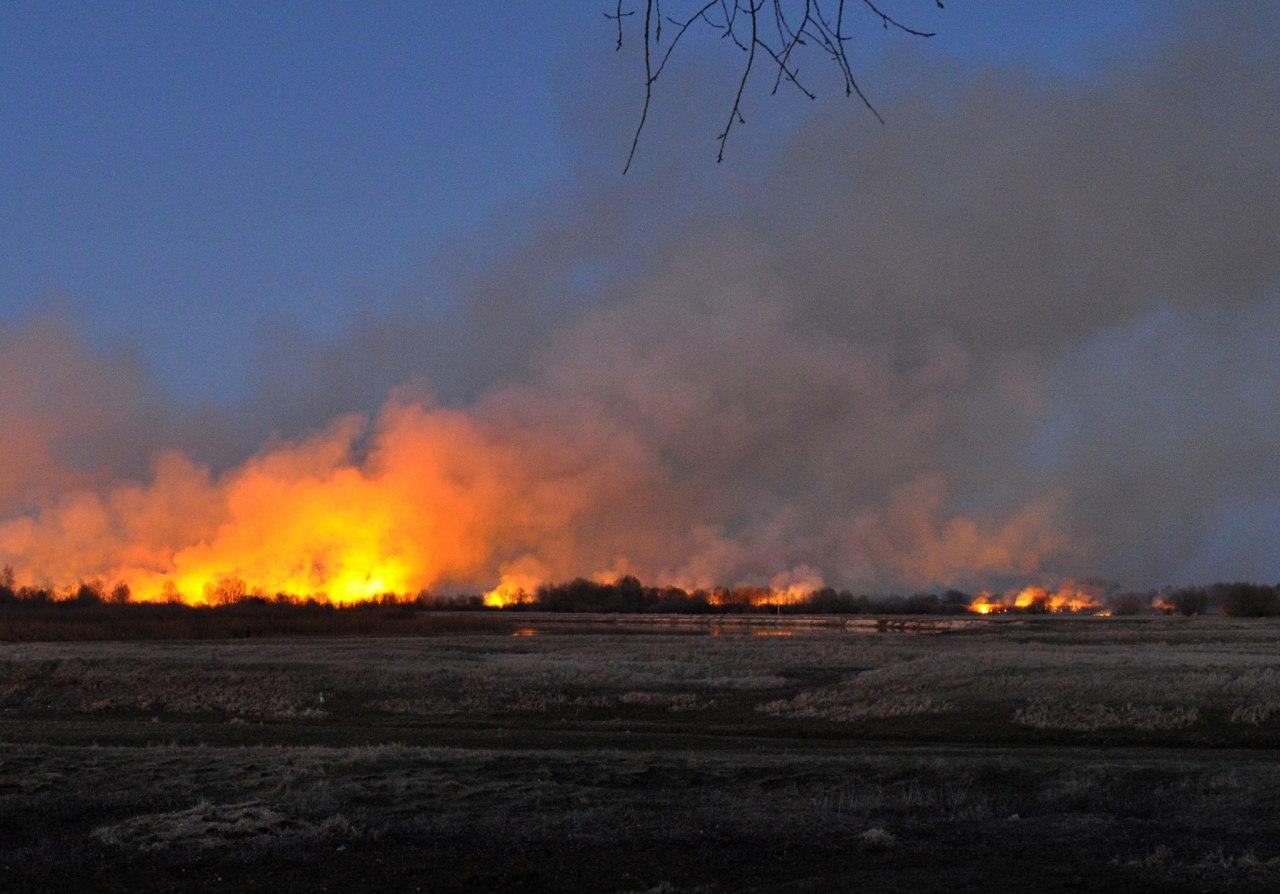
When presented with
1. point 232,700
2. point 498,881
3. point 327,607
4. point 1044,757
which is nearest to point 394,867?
point 498,881

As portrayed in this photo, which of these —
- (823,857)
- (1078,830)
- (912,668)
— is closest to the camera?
(823,857)

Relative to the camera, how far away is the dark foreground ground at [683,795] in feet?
45.6

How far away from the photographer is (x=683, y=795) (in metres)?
19.3

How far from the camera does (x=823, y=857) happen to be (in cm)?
1470

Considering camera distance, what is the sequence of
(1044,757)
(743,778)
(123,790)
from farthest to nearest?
(1044,757) < (743,778) < (123,790)

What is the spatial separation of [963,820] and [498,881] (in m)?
7.66

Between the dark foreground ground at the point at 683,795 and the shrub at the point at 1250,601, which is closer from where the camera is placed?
the dark foreground ground at the point at 683,795

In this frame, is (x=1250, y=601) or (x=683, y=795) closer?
(x=683, y=795)

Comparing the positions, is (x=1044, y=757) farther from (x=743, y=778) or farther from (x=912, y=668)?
(x=912, y=668)

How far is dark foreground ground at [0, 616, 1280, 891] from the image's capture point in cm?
1390

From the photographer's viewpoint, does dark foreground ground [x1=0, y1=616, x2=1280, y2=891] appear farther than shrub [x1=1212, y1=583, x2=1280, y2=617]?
No

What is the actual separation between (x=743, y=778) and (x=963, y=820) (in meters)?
4.63

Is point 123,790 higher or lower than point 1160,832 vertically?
higher

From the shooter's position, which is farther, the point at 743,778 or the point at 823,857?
the point at 743,778
